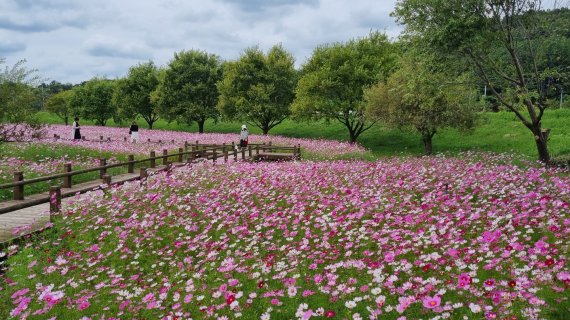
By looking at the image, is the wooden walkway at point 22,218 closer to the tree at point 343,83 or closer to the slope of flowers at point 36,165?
the slope of flowers at point 36,165

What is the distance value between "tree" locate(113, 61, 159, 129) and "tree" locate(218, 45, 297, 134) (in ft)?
50.6

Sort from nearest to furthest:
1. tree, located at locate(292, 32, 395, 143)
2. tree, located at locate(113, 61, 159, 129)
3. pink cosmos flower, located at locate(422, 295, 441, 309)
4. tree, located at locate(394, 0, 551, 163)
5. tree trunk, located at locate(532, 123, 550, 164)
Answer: pink cosmos flower, located at locate(422, 295, 441, 309) < tree, located at locate(394, 0, 551, 163) < tree trunk, located at locate(532, 123, 550, 164) < tree, located at locate(292, 32, 395, 143) < tree, located at locate(113, 61, 159, 129)

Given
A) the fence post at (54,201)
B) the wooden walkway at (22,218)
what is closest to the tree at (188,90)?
the wooden walkway at (22,218)

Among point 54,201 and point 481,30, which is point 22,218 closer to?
point 54,201

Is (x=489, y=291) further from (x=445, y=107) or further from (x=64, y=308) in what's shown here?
(x=445, y=107)

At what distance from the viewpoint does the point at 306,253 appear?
809cm

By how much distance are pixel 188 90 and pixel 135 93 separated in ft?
36.2

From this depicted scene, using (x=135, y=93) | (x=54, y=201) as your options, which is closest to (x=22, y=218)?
(x=54, y=201)

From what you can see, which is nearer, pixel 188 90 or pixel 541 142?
pixel 541 142

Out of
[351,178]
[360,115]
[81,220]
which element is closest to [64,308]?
[81,220]

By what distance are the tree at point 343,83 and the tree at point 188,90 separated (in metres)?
16.0

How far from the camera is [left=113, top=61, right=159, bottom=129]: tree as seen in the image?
59938 millimetres

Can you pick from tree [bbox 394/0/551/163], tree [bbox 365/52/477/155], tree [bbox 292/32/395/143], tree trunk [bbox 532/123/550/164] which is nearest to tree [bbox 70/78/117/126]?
A: tree [bbox 292/32/395/143]

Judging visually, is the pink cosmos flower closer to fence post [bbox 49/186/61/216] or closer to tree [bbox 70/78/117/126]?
fence post [bbox 49/186/61/216]
